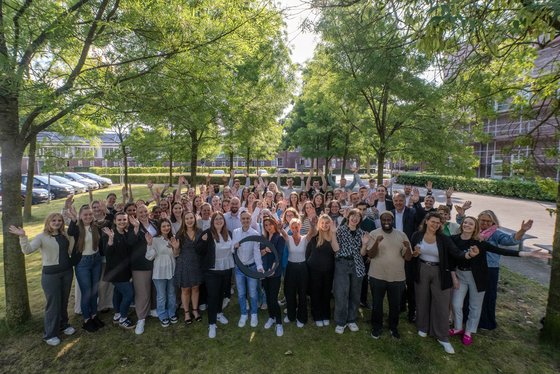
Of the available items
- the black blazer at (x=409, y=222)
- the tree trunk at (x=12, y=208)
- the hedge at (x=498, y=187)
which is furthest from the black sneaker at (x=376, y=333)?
the hedge at (x=498, y=187)

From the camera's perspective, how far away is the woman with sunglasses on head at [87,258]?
4648mm

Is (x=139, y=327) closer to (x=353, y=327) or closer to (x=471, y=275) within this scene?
(x=353, y=327)

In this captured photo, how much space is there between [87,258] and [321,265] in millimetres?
3992

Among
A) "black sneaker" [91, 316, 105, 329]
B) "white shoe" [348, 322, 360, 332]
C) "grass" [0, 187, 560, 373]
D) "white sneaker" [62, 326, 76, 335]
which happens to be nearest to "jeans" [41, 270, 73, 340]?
"white sneaker" [62, 326, 76, 335]

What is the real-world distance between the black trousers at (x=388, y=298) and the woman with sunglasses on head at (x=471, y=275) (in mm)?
926

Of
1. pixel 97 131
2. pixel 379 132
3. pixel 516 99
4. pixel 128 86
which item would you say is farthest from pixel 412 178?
pixel 128 86

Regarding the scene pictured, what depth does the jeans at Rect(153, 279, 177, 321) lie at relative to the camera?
485cm

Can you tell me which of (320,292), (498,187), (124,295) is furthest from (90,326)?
(498,187)

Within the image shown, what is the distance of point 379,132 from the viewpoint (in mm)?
10367

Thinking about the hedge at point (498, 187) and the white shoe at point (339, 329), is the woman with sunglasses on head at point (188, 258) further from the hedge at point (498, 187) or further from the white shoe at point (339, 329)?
the hedge at point (498, 187)

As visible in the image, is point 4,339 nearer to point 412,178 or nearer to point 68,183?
point 68,183

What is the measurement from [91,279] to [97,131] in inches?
407

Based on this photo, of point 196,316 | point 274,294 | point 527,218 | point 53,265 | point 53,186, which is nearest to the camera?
point 53,265

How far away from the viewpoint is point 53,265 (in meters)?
4.31
